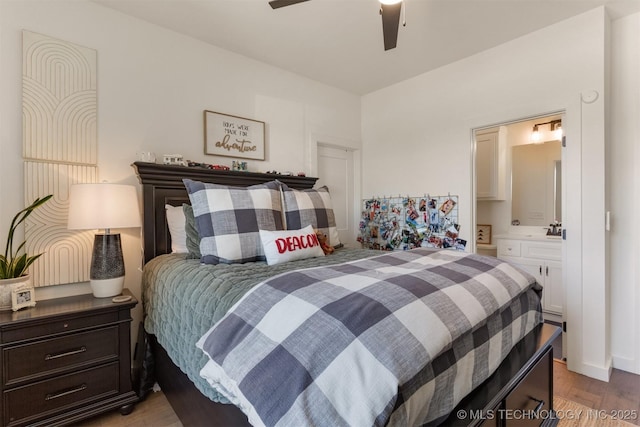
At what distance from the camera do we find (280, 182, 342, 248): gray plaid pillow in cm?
220

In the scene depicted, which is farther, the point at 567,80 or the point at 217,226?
the point at 567,80

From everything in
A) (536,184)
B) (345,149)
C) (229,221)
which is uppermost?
(345,149)

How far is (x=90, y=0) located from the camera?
204cm

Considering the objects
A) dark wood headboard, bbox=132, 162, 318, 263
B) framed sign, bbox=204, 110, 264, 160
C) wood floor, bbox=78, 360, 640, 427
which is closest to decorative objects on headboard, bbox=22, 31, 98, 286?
dark wood headboard, bbox=132, 162, 318, 263

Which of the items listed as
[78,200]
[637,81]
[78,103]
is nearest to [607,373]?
[637,81]

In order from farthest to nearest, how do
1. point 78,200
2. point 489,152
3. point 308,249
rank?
point 489,152, point 308,249, point 78,200

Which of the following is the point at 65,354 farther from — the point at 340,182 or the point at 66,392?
the point at 340,182

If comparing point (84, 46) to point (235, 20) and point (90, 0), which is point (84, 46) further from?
point (235, 20)

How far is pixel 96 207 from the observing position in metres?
1.75

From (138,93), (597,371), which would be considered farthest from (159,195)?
(597,371)

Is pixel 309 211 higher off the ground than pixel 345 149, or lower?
lower

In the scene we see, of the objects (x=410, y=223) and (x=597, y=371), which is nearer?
(x=597, y=371)

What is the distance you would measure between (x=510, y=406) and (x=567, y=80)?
2.39 meters

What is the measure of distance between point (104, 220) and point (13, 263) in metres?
0.51
